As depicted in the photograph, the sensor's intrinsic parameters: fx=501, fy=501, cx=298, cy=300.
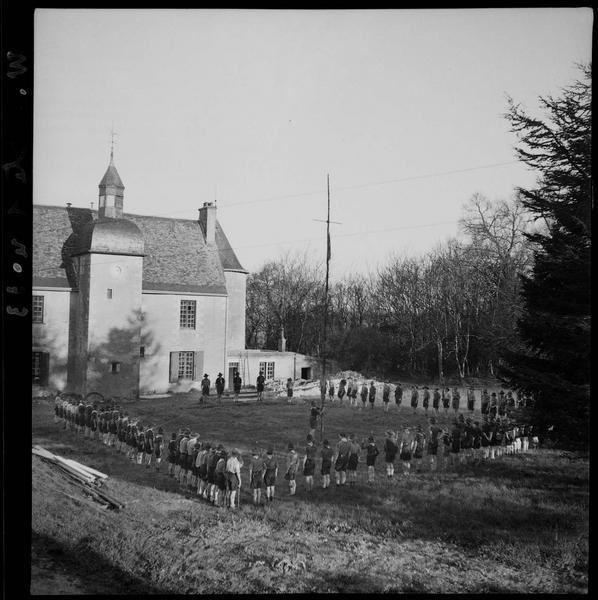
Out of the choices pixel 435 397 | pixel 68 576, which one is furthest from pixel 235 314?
pixel 435 397

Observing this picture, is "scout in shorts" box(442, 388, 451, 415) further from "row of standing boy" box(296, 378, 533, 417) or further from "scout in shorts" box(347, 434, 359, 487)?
"scout in shorts" box(347, 434, 359, 487)

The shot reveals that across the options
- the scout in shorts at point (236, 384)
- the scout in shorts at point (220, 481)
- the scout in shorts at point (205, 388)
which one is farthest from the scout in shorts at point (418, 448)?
the scout in shorts at point (205, 388)

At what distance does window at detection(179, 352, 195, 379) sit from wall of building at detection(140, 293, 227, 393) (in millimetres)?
124

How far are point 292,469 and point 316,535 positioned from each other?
159cm

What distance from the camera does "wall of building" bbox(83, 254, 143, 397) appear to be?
911cm

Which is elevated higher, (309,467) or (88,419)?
Answer: (88,419)

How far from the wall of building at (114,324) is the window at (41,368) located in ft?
2.66

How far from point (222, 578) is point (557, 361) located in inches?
228

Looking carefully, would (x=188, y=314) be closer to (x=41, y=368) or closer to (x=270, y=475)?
(x=41, y=368)

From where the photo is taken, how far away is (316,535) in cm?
690

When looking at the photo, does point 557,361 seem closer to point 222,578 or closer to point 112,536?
point 222,578

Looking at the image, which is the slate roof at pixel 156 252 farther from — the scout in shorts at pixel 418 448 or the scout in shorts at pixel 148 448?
the scout in shorts at pixel 418 448

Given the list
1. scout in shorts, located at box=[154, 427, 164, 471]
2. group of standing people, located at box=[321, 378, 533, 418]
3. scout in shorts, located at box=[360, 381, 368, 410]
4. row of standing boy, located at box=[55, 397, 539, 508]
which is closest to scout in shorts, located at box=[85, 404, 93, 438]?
row of standing boy, located at box=[55, 397, 539, 508]

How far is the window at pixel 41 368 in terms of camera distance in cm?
738
